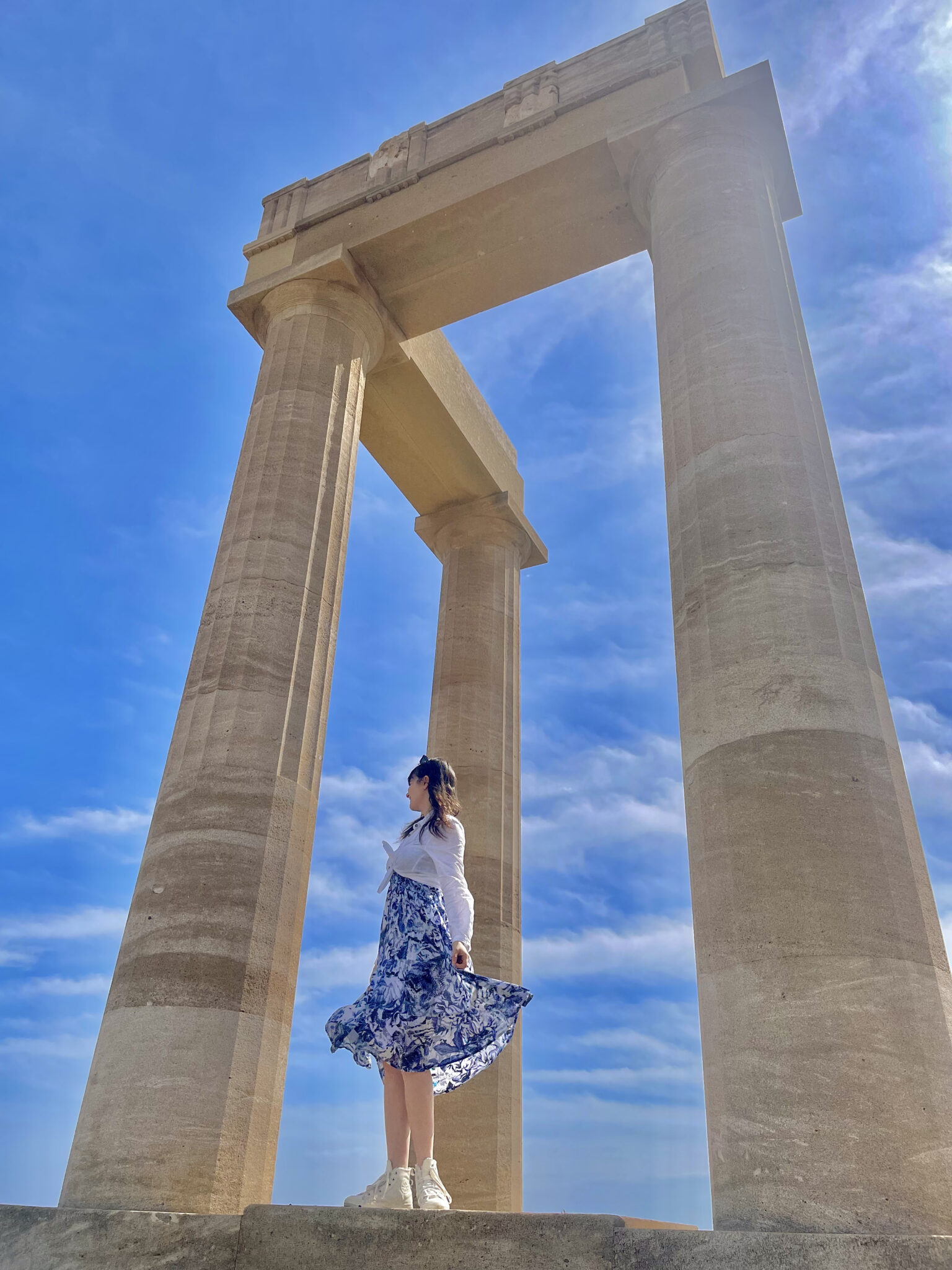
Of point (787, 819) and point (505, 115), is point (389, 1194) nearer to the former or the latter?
point (787, 819)

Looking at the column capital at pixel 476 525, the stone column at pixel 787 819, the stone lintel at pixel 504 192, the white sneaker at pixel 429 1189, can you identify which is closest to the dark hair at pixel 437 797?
the stone column at pixel 787 819

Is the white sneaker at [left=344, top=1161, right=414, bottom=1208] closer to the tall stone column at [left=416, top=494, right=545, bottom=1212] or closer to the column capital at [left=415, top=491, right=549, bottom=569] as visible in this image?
the tall stone column at [left=416, top=494, right=545, bottom=1212]

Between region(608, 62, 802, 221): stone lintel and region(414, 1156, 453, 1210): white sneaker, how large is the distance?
1485 cm

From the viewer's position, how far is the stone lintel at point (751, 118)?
49.3 feet

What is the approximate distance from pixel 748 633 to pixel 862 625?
4.50ft

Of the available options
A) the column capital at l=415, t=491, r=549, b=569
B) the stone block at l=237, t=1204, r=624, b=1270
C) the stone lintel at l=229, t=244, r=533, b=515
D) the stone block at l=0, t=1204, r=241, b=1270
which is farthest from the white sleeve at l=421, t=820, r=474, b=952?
the column capital at l=415, t=491, r=549, b=569

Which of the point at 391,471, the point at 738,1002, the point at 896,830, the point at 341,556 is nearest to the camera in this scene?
the point at 738,1002

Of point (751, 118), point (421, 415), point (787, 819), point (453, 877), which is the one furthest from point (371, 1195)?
point (421, 415)

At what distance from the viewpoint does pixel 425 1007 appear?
8.77 meters

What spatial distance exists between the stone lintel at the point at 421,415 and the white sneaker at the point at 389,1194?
52.0 feet

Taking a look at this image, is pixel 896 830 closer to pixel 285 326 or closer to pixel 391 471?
pixel 285 326

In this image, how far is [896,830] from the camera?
356 inches

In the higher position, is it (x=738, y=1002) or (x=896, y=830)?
(x=896, y=830)

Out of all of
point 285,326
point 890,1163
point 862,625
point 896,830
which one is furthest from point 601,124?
point 890,1163
